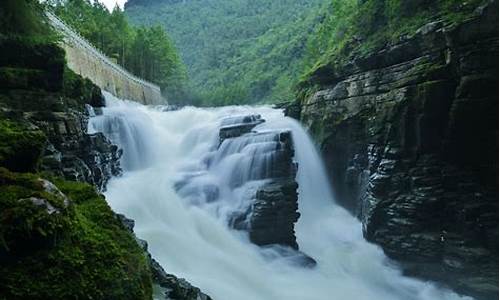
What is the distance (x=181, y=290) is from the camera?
6574 millimetres

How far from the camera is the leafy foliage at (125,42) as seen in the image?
47594 mm

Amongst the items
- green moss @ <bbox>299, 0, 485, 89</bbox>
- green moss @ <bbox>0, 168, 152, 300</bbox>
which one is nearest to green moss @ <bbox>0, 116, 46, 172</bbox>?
green moss @ <bbox>0, 168, 152, 300</bbox>

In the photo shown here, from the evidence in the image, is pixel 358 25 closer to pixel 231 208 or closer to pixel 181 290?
pixel 231 208

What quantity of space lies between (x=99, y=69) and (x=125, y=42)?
18.2 metres

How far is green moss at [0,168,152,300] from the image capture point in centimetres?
349

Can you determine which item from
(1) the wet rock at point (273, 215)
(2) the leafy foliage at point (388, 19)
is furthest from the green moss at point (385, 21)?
(1) the wet rock at point (273, 215)

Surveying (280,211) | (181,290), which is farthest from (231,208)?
(181,290)

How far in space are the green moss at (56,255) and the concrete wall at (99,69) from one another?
21220 millimetres

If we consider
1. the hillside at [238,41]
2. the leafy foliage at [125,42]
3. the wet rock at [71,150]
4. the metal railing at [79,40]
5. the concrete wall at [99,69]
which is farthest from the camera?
the hillside at [238,41]

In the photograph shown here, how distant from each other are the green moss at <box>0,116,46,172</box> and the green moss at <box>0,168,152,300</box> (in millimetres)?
554

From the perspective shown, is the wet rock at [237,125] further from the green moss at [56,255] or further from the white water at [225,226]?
the green moss at [56,255]

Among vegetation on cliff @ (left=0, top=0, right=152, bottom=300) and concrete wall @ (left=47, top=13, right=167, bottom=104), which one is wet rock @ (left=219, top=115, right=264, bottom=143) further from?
vegetation on cliff @ (left=0, top=0, right=152, bottom=300)

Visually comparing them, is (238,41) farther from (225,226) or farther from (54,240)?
(54,240)

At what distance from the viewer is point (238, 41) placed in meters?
111
